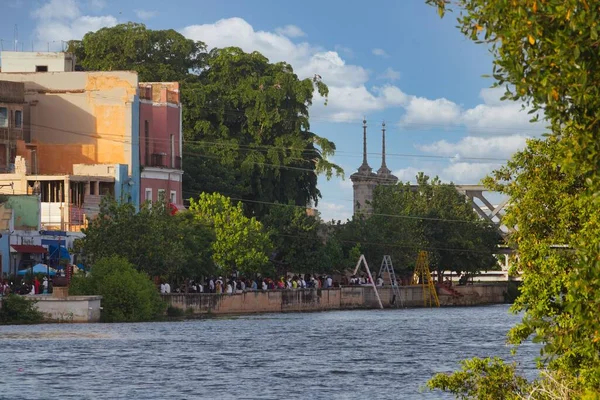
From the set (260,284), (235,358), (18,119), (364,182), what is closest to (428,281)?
(364,182)

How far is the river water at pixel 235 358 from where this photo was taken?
118 feet

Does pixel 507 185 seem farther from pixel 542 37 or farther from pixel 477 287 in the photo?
pixel 477 287

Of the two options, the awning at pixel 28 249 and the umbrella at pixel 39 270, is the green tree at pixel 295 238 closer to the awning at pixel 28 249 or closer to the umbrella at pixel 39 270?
the awning at pixel 28 249

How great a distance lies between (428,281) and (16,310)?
53.1 m

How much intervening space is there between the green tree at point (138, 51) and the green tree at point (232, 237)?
15113mm

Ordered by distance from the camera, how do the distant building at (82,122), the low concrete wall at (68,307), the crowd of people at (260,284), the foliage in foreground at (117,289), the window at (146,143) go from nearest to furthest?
1. the low concrete wall at (68,307)
2. the foliage in foreground at (117,289)
3. the crowd of people at (260,284)
4. the distant building at (82,122)
5. the window at (146,143)

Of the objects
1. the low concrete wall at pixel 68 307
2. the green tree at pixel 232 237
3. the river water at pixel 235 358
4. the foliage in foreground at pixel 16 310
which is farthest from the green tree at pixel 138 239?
the foliage in foreground at pixel 16 310

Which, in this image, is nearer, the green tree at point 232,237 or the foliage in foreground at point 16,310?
the foliage in foreground at point 16,310

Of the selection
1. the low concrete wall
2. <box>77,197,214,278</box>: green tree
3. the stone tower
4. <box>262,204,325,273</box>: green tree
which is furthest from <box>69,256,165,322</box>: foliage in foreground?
the stone tower

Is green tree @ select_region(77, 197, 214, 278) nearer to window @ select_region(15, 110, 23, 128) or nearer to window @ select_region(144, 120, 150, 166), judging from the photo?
window @ select_region(15, 110, 23, 128)

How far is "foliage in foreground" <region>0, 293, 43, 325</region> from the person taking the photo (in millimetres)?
56719

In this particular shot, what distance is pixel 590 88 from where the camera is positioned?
45.7ft

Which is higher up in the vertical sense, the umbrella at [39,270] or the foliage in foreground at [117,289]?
the umbrella at [39,270]

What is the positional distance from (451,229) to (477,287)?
4.85 metres
